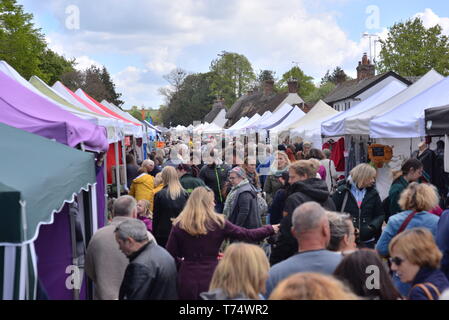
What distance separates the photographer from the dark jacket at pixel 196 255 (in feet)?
15.3

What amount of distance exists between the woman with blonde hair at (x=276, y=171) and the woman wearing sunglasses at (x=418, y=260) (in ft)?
14.2

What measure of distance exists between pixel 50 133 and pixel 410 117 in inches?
240

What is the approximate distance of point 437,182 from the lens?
9.00m

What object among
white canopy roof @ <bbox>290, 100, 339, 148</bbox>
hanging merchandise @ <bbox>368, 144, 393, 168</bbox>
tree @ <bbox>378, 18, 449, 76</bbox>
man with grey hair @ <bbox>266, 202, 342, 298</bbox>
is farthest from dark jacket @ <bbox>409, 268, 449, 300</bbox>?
tree @ <bbox>378, 18, 449, 76</bbox>

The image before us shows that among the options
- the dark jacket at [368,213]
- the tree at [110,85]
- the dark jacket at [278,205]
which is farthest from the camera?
the tree at [110,85]

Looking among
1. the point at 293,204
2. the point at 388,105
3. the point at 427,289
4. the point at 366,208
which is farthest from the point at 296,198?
the point at 388,105

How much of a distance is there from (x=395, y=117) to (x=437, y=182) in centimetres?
136

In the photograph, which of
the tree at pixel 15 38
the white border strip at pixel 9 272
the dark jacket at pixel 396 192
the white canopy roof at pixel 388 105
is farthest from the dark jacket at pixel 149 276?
the tree at pixel 15 38

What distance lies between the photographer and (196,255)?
15.5ft

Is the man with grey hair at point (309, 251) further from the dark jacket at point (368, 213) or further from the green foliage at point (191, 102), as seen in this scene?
the green foliage at point (191, 102)

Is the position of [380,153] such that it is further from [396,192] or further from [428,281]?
[428,281]

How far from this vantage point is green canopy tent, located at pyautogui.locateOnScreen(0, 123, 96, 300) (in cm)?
327

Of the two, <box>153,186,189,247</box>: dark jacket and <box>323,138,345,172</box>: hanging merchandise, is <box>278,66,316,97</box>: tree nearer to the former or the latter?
<box>323,138,345,172</box>: hanging merchandise

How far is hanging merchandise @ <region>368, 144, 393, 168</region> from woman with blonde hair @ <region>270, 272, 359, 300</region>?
9486 millimetres
